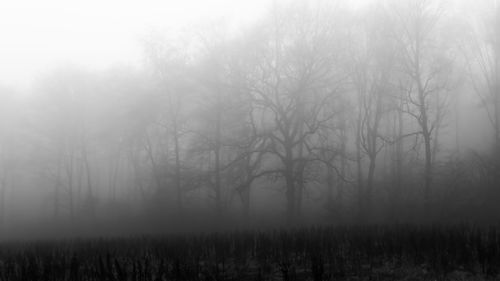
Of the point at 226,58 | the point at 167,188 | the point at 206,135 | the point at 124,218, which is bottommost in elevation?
the point at 124,218

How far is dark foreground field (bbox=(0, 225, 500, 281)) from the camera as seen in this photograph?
849 cm

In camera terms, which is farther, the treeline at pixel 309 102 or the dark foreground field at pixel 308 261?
the treeline at pixel 309 102

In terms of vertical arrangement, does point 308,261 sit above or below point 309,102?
below

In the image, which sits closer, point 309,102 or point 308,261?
point 308,261

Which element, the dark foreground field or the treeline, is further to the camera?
the treeline

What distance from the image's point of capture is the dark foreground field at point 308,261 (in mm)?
8492

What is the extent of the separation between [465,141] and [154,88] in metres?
28.7

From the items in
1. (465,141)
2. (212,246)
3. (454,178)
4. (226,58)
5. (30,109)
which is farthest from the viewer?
(465,141)

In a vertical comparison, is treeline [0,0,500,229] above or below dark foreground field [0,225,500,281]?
above

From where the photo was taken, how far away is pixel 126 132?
105 feet

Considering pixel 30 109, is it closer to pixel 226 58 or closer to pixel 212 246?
pixel 226 58

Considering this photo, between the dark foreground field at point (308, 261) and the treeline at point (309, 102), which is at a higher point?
the treeline at point (309, 102)

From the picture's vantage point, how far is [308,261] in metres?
10.2

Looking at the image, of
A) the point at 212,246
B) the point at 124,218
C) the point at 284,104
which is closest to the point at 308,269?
the point at 212,246
